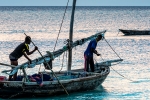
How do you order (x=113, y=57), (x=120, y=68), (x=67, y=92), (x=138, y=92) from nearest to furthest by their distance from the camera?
(x=67, y=92) → (x=138, y=92) → (x=120, y=68) → (x=113, y=57)

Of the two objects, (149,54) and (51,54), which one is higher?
(51,54)

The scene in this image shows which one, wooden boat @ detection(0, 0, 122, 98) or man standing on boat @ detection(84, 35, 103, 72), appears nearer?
wooden boat @ detection(0, 0, 122, 98)

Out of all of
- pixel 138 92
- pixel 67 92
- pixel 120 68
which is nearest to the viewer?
pixel 67 92

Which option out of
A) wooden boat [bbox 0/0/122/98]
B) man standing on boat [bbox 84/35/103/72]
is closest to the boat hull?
wooden boat [bbox 0/0/122/98]

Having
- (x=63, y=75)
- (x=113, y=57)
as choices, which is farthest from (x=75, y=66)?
(x=63, y=75)

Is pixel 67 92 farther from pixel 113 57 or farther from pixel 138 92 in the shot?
pixel 113 57

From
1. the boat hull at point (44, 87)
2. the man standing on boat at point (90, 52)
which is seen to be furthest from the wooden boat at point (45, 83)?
the man standing on boat at point (90, 52)

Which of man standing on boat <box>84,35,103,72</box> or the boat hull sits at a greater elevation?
man standing on boat <box>84,35,103,72</box>

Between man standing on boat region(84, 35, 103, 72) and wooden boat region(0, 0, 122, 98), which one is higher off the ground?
man standing on boat region(84, 35, 103, 72)

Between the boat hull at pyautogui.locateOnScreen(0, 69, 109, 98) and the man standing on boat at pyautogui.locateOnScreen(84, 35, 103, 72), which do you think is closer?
the boat hull at pyautogui.locateOnScreen(0, 69, 109, 98)

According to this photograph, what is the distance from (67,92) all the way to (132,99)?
2.51 m

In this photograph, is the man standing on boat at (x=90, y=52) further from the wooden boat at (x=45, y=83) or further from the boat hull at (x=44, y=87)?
the boat hull at (x=44, y=87)

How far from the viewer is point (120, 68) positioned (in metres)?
29.0

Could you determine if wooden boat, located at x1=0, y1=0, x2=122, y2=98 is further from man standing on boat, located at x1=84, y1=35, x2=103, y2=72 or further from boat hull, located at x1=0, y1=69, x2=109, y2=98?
man standing on boat, located at x1=84, y1=35, x2=103, y2=72
